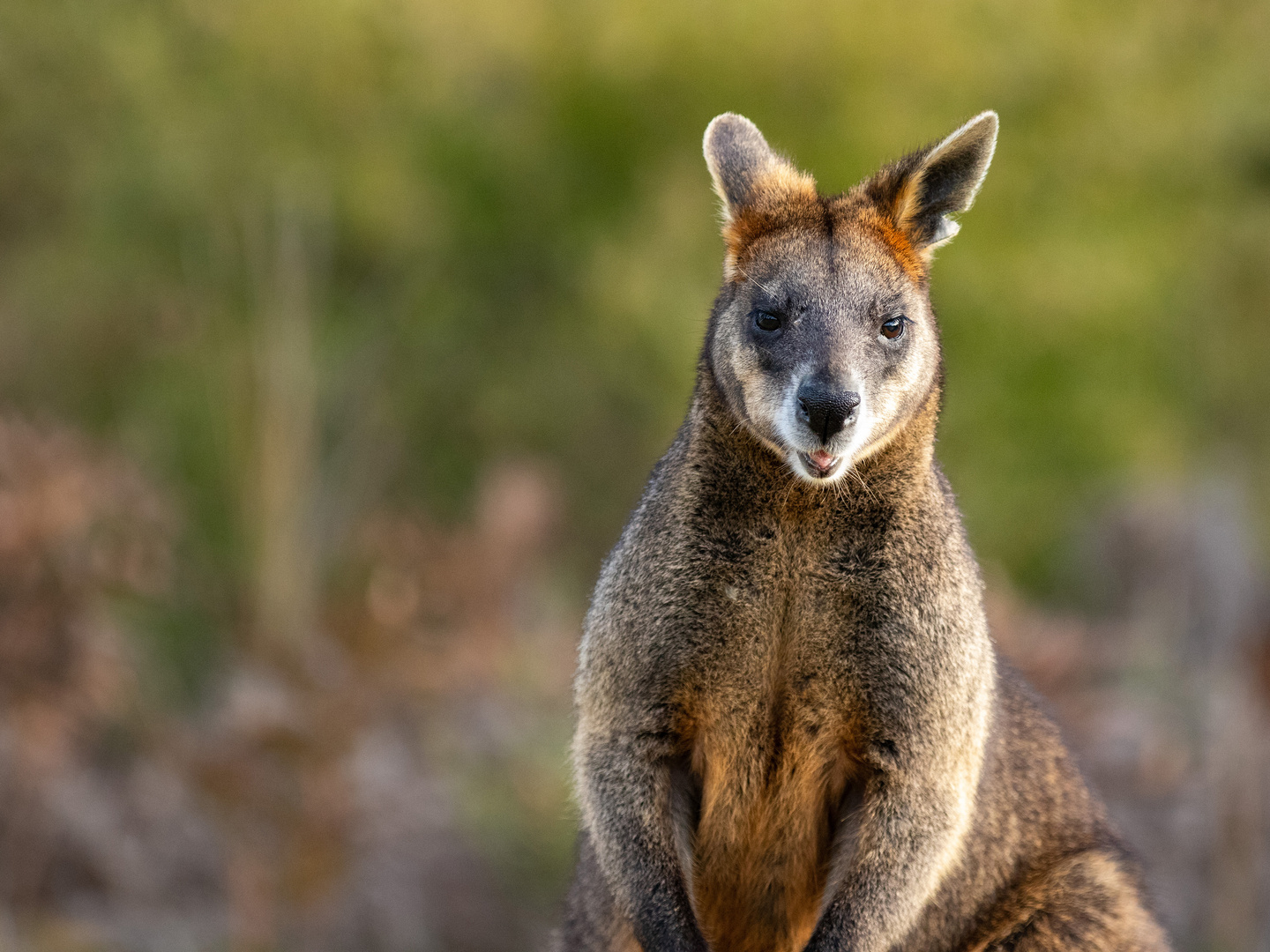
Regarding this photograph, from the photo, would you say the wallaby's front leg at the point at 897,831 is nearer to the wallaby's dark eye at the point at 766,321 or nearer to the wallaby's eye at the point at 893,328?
the wallaby's eye at the point at 893,328

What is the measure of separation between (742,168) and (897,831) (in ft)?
6.41

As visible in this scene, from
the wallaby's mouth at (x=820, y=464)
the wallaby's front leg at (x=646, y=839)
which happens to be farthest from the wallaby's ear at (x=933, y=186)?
the wallaby's front leg at (x=646, y=839)

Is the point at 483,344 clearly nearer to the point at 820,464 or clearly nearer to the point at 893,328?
the point at 893,328

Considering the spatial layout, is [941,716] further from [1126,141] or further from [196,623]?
[1126,141]

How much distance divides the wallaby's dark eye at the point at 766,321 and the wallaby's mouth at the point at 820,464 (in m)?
0.44

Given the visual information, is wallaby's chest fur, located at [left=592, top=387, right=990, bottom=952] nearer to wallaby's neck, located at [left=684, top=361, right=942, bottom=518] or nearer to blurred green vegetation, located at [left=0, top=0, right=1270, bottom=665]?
wallaby's neck, located at [left=684, top=361, right=942, bottom=518]

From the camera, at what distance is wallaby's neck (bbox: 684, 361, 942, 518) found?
422 cm

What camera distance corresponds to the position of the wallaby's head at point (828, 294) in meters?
4.05

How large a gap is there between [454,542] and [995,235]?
17.1 ft

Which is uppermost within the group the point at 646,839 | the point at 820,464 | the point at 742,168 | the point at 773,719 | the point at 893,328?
the point at 742,168

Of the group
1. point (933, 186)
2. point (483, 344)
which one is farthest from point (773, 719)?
point (483, 344)

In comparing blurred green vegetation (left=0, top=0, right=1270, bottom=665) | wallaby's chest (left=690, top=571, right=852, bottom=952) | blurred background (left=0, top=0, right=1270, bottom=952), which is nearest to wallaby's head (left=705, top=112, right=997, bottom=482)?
wallaby's chest (left=690, top=571, right=852, bottom=952)

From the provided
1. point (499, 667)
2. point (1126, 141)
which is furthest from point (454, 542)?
point (1126, 141)

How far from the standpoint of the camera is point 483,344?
1525cm
